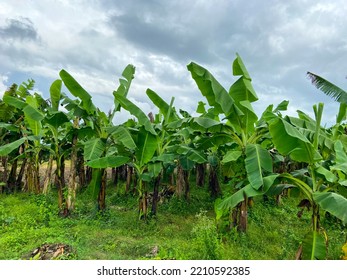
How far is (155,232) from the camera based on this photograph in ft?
27.1

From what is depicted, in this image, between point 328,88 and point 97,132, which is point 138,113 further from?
point 328,88

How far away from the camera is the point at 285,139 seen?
583cm

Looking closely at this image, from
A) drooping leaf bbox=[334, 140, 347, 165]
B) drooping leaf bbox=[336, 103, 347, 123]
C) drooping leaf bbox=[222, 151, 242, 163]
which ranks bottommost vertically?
drooping leaf bbox=[222, 151, 242, 163]

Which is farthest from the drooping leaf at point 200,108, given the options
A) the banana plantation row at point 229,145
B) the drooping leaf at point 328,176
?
the drooping leaf at point 328,176

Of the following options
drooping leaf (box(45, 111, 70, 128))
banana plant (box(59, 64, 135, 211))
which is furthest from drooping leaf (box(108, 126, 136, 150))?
drooping leaf (box(45, 111, 70, 128))

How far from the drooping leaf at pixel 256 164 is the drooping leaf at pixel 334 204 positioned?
1048 mm

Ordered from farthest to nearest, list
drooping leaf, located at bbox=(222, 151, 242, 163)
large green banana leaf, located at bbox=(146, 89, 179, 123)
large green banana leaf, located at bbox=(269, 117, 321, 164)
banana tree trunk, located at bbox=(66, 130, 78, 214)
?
banana tree trunk, located at bbox=(66, 130, 78, 214) < large green banana leaf, located at bbox=(146, 89, 179, 123) < drooping leaf, located at bbox=(222, 151, 242, 163) < large green banana leaf, located at bbox=(269, 117, 321, 164)

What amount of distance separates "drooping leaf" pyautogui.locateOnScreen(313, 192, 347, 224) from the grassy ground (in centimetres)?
206

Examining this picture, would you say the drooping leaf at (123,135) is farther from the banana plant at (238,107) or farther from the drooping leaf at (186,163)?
the banana plant at (238,107)

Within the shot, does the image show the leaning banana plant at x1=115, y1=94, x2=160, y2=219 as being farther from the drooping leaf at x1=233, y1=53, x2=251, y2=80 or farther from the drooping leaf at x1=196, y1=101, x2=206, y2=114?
the drooping leaf at x1=196, y1=101, x2=206, y2=114

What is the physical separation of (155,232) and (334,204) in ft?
16.0

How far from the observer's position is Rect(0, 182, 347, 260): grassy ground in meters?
6.44

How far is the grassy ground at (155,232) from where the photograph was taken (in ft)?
21.1

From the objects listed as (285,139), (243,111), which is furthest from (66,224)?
(285,139)
